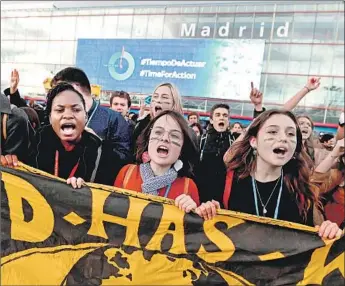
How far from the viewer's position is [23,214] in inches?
90.7

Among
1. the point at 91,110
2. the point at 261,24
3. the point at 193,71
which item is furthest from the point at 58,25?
the point at 91,110

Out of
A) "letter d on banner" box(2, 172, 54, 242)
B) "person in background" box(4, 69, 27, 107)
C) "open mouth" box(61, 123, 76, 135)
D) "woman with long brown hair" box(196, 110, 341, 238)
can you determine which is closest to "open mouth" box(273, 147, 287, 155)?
"woman with long brown hair" box(196, 110, 341, 238)

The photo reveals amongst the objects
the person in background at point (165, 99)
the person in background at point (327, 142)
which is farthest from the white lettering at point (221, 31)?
the person in background at point (165, 99)

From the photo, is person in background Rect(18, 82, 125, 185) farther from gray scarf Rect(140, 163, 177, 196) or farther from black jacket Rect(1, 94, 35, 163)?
gray scarf Rect(140, 163, 177, 196)

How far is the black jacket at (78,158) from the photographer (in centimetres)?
234

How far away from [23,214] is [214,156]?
139cm

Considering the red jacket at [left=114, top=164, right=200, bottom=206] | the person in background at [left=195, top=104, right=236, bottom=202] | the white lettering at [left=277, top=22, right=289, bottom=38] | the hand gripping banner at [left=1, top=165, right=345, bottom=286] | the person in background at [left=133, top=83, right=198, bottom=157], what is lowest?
the hand gripping banner at [left=1, top=165, right=345, bottom=286]

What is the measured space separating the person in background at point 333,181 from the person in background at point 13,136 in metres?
1.67

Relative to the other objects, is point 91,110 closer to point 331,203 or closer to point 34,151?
point 34,151

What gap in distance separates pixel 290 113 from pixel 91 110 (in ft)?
3.78

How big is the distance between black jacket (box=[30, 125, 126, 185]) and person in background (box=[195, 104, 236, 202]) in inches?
18.4

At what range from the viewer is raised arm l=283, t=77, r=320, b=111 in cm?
259

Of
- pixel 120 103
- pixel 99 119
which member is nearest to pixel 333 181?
pixel 99 119

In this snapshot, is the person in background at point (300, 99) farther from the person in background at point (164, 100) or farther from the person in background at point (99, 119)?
the person in background at point (99, 119)
